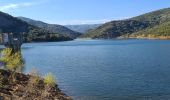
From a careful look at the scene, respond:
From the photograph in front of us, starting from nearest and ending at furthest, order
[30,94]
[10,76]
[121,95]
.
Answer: [30,94] → [10,76] → [121,95]

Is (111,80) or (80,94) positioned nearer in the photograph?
(80,94)

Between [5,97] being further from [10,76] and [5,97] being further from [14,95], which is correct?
[10,76]

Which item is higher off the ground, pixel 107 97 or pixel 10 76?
pixel 10 76

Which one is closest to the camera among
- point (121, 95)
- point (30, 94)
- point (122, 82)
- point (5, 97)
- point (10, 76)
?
point (5, 97)

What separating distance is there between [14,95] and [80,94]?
55.0 feet

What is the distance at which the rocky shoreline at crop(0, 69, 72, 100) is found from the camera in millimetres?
42094

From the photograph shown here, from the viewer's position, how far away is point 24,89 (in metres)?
46.5

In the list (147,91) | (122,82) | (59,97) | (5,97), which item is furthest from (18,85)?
(122,82)

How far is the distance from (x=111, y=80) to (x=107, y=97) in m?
18.0

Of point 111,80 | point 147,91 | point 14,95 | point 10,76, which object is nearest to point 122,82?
point 111,80

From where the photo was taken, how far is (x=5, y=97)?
39.3 metres

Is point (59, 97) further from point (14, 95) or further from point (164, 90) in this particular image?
point (164, 90)

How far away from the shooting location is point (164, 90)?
58.7m

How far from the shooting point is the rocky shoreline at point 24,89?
4209 centimetres
